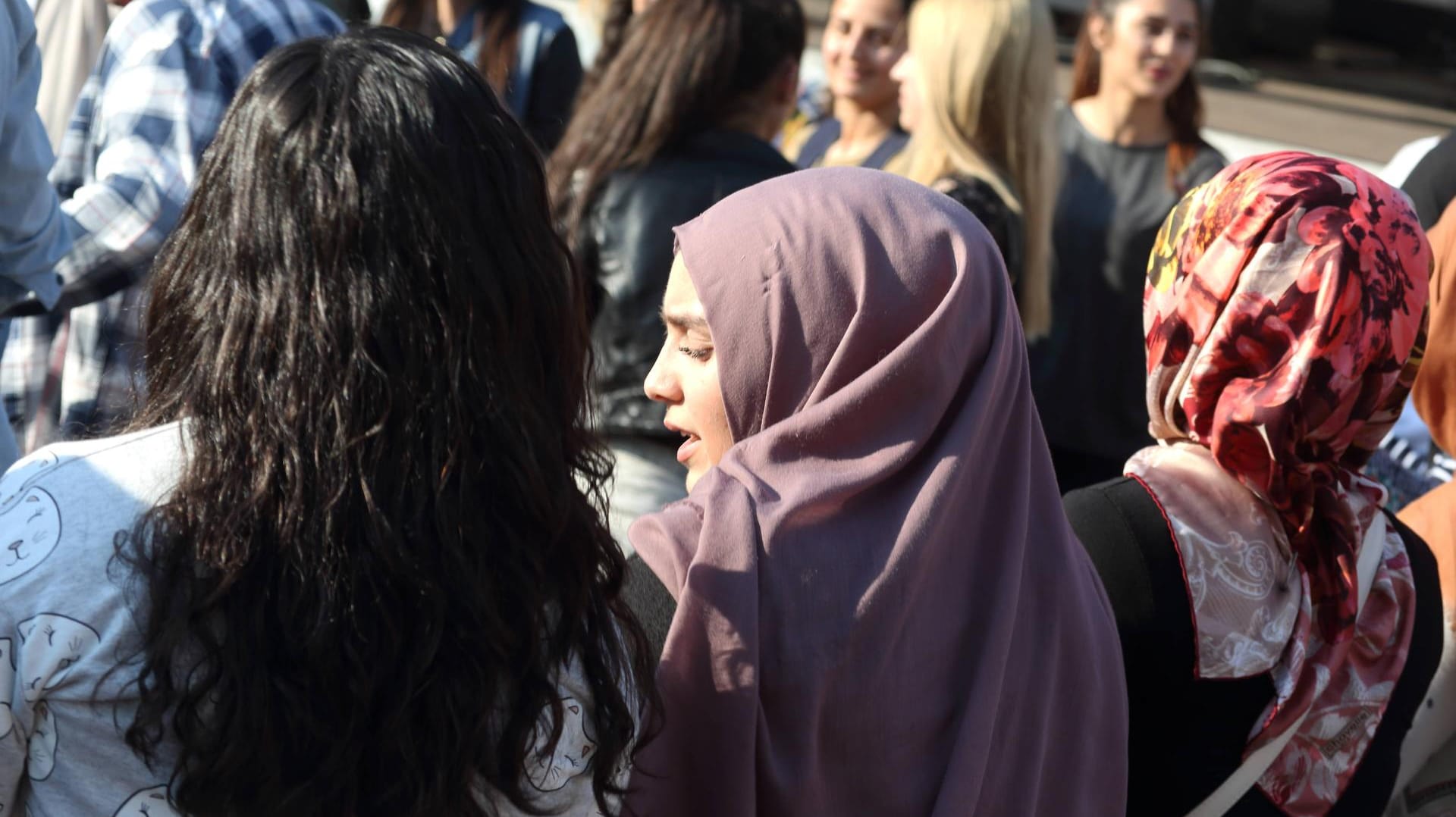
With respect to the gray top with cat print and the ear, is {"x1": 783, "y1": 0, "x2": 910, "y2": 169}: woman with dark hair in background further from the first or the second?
the gray top with cat print

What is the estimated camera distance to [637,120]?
3096 mm

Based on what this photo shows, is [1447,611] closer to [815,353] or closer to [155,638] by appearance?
[815,353]

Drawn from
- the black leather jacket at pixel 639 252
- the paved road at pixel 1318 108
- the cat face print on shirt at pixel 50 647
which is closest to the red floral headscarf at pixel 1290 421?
the black leather jacket at pixel 639 252

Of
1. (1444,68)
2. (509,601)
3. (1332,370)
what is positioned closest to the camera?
(509,601)

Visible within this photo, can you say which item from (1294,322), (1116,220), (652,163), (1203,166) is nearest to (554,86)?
(652,163)

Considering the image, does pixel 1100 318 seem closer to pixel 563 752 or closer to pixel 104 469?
pixel 563 752

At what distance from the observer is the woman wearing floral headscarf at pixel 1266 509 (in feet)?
6.00

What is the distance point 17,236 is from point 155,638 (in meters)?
1.24

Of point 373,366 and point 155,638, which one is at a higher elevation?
point 373,366

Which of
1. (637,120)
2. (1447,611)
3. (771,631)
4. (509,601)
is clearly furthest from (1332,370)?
(637,120)

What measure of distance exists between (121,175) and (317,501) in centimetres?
154

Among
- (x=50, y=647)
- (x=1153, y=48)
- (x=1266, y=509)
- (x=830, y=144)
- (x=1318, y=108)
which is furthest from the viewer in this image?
(x=1318, y=108)

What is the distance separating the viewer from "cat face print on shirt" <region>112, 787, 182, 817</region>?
116 centimetres

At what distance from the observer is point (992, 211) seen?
3473 mm
